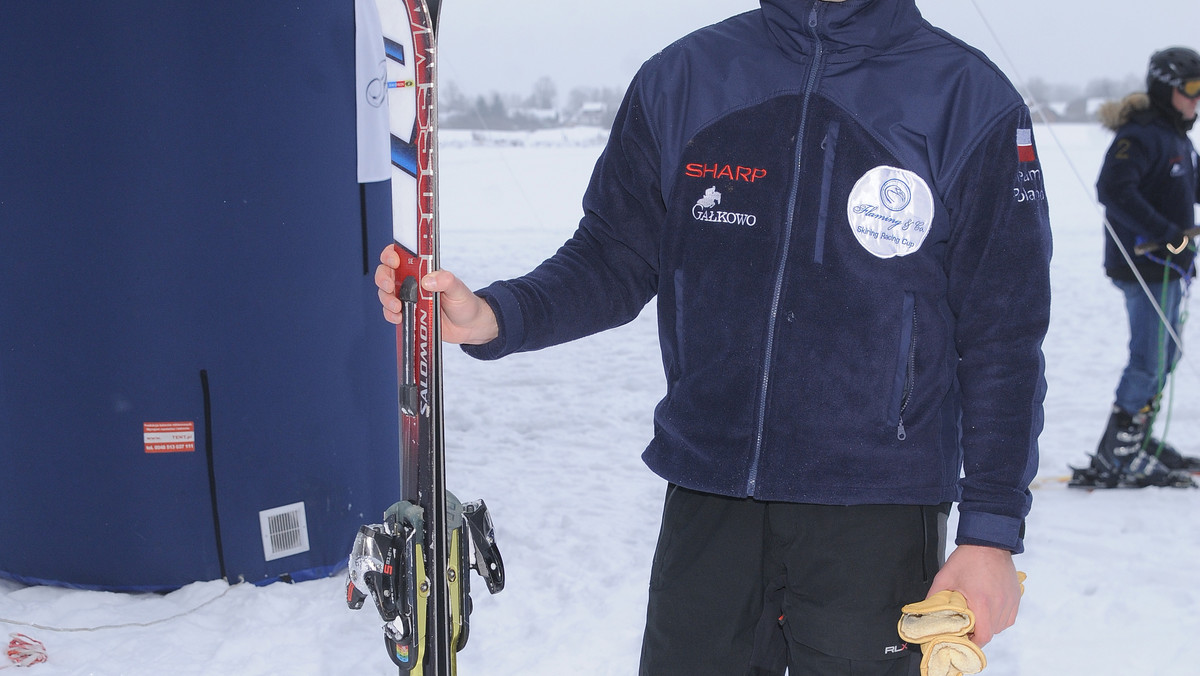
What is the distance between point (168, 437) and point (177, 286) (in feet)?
1.38

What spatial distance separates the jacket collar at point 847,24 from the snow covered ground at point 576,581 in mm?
1843

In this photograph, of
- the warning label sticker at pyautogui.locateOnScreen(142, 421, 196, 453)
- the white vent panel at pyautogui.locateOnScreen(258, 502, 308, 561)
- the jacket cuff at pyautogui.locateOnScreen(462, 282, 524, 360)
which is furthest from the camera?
the white vent panel at pyautogui.locateOnScreen(258, 502, 308, 561)

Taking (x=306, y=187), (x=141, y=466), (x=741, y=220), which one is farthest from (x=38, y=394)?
(x=741, y=220)

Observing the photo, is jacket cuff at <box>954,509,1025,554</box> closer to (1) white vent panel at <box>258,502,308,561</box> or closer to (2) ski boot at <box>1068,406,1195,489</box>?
(1) white vent panel at <box>258,502,308,561</box>

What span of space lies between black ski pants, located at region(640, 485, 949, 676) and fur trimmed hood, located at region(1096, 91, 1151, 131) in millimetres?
3273

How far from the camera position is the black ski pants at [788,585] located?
1.32m

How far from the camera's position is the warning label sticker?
9.47 feet

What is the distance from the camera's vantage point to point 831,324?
1291 millimetres

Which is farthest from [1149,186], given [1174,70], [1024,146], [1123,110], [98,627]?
[98,627]

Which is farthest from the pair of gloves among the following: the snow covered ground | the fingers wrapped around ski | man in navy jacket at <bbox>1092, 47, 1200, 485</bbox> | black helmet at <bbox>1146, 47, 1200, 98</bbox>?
black helmet at <bbox>1146, 47, 1200, 98</bbox>

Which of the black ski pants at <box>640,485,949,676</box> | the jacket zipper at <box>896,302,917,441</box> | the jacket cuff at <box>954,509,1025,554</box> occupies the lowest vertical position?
the black ski pants at <box>640,485,949,676</box>

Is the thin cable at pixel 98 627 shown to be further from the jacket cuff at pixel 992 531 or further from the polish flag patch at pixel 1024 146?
the polish flag patch at pixel 1024 146

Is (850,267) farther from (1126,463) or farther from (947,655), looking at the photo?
(1126,463)

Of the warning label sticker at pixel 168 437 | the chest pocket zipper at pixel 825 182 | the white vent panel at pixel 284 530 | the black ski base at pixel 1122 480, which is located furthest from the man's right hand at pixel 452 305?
the black ski base at pixel 1122 480
